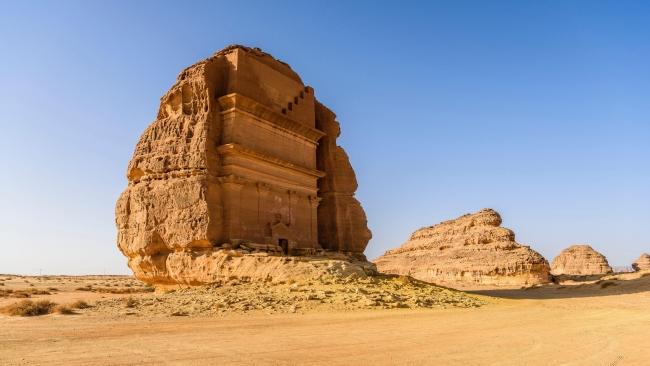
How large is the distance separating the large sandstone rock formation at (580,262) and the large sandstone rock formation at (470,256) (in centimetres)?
2121

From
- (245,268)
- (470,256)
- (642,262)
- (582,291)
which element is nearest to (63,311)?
(245,268)

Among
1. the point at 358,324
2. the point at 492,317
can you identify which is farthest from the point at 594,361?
the point at 492,317

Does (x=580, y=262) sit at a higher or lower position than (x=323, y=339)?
lower

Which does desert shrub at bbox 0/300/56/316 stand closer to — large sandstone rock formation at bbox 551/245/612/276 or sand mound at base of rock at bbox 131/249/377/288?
sand mound at base of rock at bbox 131/249/377/288

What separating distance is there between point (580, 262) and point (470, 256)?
2974 cm

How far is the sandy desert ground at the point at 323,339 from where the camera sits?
5918mm

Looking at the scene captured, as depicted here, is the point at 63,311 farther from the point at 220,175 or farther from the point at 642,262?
the point at 642,262

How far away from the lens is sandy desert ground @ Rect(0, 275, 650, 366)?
592 centimetres

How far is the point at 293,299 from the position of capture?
12.1 metres

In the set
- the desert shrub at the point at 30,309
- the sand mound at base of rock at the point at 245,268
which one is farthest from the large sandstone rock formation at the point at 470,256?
the desert shrub at the point at 30,309

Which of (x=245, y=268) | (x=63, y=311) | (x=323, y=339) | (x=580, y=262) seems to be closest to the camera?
(x=323, y=339)

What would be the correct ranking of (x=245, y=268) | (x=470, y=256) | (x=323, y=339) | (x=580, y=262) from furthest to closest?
(x=580, y=262) → (x=470, y=256) → (x=245, y=268) → (x=323, y=339)

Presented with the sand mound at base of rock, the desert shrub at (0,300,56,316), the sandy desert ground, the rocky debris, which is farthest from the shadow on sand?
the desert shrub at (0,300,56,316)

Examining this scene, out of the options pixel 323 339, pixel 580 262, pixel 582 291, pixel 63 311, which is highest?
pixel 63 311
